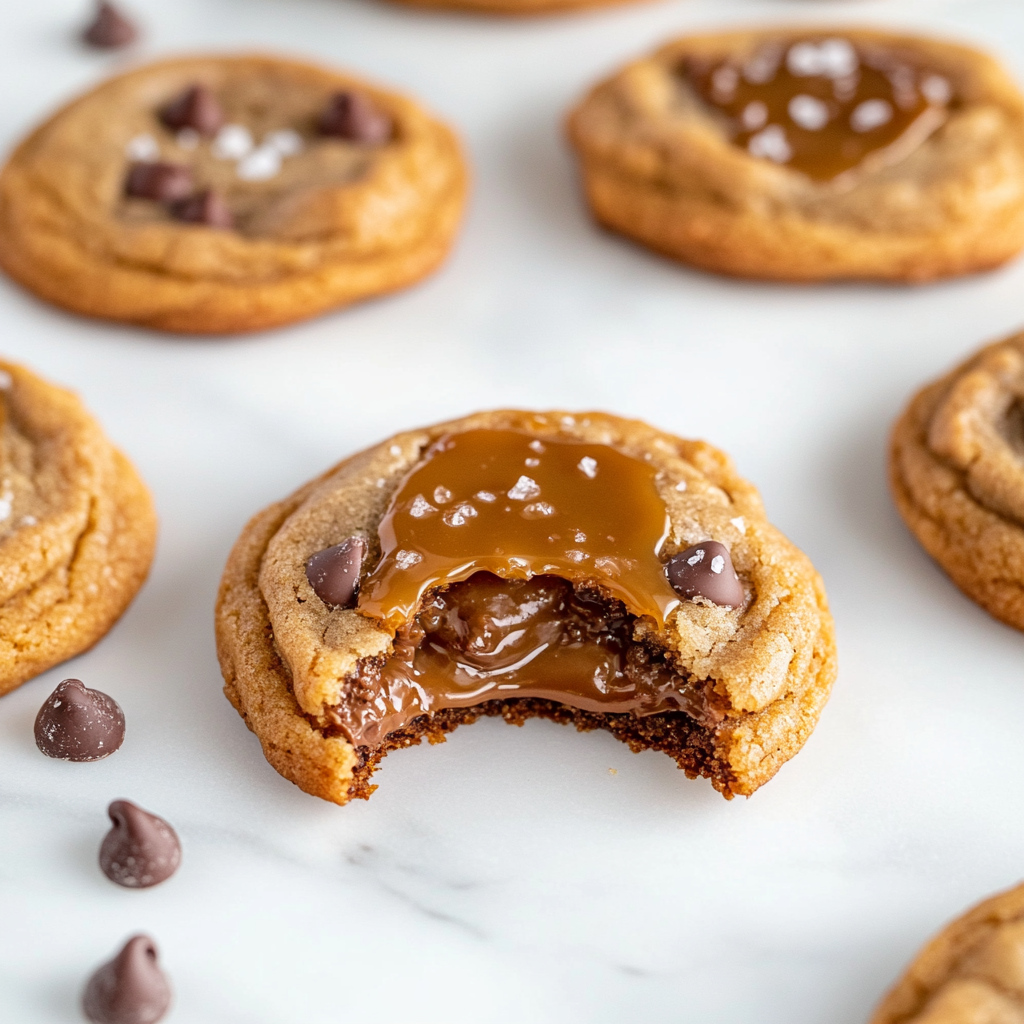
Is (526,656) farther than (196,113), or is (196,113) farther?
(196,113)

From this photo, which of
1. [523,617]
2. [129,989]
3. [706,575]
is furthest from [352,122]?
[129,989]

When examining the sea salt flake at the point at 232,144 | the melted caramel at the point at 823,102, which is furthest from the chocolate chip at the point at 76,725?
the melted caramel at the point at 823,102

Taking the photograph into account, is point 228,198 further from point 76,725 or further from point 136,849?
point 136,849

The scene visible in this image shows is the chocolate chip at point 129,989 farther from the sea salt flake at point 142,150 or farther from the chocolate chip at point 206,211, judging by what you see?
the sea salt flake at point 142,150

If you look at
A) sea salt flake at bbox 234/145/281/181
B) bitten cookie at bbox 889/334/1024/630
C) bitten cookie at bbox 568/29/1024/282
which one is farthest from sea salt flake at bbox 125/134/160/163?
bitten cookie at bbox 889/334/1024/630

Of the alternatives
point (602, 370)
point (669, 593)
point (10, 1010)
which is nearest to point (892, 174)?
point (602, 370)

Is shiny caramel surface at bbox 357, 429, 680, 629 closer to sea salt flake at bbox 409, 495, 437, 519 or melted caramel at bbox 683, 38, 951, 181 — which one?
sea salt flake at bbox 409, 495, 437, 519
